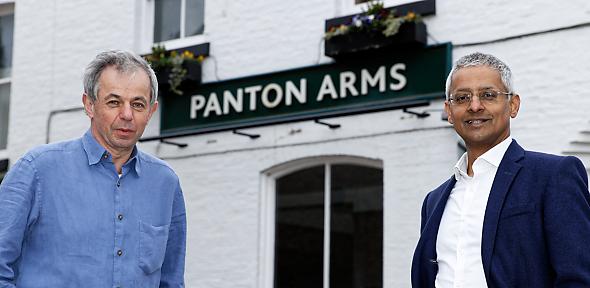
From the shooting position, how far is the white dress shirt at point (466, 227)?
3.08 m

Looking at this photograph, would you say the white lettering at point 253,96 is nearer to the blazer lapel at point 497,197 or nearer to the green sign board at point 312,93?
the green sign board at point 312,93

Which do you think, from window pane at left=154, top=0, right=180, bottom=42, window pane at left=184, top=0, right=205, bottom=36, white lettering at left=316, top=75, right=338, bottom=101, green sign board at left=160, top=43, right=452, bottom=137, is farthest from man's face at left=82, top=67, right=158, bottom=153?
window pane at left=154, top=0, right=180, bottom=42

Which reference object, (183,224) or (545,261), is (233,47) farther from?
(545,261)

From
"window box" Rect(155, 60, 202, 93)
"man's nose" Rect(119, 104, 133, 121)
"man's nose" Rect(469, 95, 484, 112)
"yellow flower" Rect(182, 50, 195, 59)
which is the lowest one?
"man's nose" Rect(119, 104, 133, 121)

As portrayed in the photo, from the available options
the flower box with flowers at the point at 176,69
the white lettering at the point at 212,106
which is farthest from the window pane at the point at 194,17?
the white lettering at the point at 212,106

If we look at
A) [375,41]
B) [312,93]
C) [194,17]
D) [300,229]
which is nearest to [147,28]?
[194,17]

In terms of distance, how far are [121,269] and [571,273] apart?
1.48 metres

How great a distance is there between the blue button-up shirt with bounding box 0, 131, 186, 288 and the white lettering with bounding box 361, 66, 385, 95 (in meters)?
5.42

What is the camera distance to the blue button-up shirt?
10.1 ft

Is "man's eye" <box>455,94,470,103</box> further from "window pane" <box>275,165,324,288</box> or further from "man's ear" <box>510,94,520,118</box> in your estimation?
"window pane" <box>275,165,324,288</box>

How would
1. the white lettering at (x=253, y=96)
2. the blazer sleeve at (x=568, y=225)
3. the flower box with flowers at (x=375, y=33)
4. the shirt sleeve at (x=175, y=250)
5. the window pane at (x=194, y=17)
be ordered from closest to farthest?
the blazer sleeve at (x=568, y=225), the shirt sleeve at (x=175, y=250), the flower box with flowers at (x=375, y=33), the white lettering at (x=253, y=96), the window pane at (x=194, y=17)

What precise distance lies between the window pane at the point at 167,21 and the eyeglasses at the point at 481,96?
24.9 feet

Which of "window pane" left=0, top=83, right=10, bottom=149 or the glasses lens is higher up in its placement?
"window pane" left=0, top=83, right=10, bottom=149

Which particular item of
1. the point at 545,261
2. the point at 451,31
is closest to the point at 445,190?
the point at 545,261
